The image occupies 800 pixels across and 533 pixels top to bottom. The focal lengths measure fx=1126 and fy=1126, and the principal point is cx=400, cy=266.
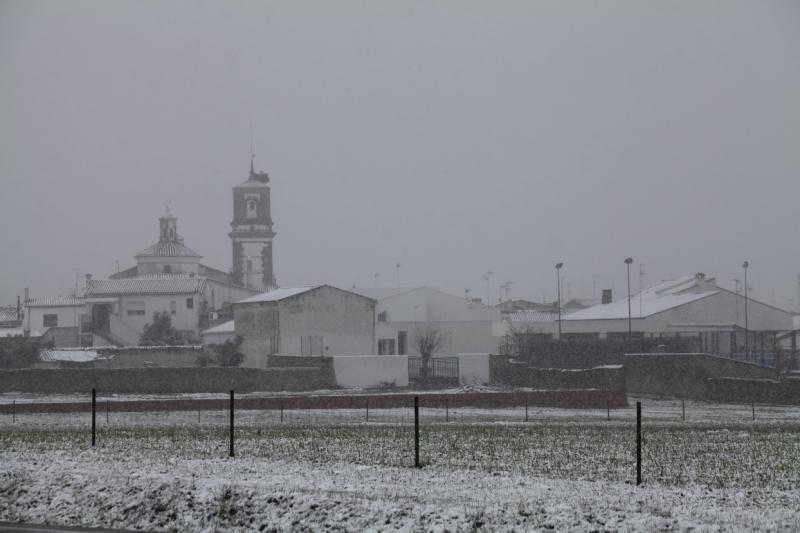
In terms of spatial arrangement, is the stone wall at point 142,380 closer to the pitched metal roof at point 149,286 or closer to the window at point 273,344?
the window at point 273,344

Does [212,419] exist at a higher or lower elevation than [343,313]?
lower

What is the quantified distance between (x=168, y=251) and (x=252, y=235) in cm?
1680

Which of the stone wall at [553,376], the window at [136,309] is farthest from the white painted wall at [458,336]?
the window at [136,309]

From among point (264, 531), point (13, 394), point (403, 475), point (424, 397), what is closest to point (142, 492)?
point (264, 531)

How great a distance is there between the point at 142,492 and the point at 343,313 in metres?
56.6

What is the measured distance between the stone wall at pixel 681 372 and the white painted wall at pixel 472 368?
925 cm

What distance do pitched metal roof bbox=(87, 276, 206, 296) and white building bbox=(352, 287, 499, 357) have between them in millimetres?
17283

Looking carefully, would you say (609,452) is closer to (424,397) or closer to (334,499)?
(334,499)

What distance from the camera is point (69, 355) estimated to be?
2926 inches

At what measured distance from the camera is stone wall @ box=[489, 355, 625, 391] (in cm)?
5603

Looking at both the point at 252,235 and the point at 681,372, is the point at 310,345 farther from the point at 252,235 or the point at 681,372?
the point at 252,235

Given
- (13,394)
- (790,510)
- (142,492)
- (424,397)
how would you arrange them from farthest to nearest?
(13,394)
(424,397)
(142,492)
(790,510)

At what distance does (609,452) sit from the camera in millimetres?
19344

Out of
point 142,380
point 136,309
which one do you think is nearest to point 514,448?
point 142,380
